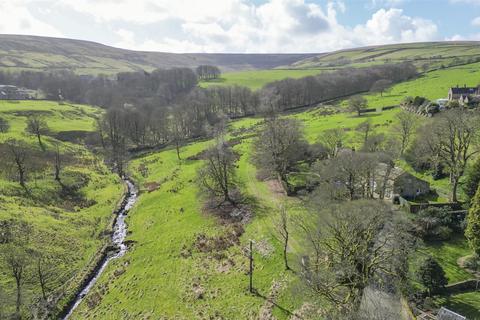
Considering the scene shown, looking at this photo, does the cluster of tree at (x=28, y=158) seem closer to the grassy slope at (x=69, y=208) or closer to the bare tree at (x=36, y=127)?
the bare tree at (x=36, y=127)

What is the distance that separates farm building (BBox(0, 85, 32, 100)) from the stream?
4004 inches

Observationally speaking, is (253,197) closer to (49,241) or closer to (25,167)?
(49,241)

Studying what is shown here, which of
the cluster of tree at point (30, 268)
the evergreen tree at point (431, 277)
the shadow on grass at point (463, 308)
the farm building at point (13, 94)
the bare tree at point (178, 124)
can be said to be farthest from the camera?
the farm building at point (13, 94)

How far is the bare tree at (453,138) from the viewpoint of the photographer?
42.8m

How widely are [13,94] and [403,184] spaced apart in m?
155

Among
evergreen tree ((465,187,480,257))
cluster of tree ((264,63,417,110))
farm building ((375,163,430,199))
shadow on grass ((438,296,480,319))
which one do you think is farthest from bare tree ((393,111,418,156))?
cluster of tree ((264,63,417,110))

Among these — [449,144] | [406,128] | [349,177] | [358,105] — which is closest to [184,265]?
[349,177]

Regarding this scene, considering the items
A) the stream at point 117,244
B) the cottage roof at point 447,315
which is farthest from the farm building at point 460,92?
the stream at point 117,244

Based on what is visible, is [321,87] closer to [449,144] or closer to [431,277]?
[449,144]

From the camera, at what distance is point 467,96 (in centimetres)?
8438

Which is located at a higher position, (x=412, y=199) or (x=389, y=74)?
(x=389, y=74)

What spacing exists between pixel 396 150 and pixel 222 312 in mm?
42350

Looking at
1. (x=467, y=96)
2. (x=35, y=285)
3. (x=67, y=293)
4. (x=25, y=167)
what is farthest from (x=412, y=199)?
(x=25, y=167)

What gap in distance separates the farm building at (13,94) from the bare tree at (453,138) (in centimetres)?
14673
